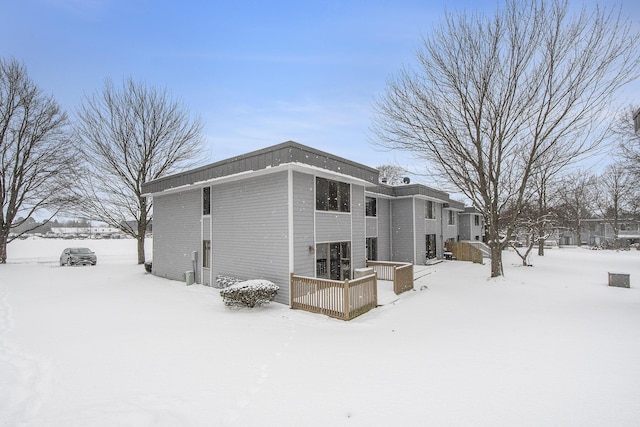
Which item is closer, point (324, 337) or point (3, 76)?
point (324, 337)

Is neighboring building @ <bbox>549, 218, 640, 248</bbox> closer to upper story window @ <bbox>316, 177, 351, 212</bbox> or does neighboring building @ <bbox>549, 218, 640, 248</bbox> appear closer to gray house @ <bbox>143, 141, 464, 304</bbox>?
upper story window @ <bbox>316, 177, 351, 212</bbox>

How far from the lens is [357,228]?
12305 millimetres

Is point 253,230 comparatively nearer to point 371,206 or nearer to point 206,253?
point 206,253

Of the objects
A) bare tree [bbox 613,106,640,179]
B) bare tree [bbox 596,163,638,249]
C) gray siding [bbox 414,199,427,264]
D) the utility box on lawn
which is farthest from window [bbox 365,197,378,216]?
bare tree [bbox 596,163,638,249]

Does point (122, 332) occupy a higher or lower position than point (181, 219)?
lower

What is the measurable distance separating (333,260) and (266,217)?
3.20 meters

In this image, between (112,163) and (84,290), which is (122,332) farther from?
(112,163)

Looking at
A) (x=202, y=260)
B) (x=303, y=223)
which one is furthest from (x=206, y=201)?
(x=303, y=223)

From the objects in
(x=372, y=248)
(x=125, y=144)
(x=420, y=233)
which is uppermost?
(x=125, y=144)

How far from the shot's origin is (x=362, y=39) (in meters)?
14.4

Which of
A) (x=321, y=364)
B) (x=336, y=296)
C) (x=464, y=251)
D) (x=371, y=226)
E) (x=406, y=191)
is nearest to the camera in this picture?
(x=321, y=364)

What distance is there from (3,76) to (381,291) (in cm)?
2864

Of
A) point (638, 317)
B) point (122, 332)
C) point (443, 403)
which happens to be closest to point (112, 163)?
point (122, 332)

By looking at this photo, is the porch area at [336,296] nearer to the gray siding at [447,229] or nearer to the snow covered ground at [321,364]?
the snow covered ground at [321,364]
